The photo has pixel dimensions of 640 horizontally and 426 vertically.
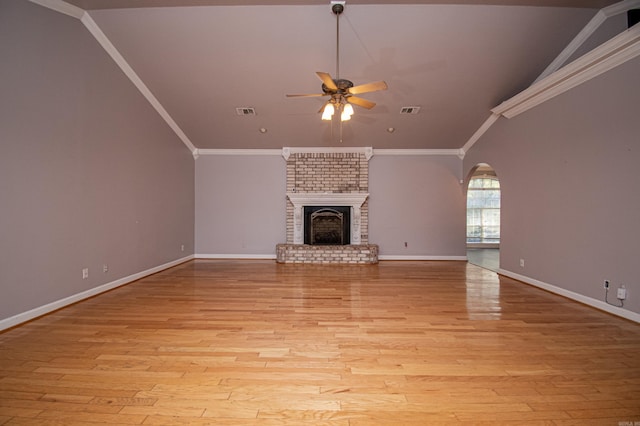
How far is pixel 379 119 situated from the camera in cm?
556

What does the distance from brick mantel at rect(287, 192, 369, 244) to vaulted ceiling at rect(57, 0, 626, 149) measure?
1824 millimetres

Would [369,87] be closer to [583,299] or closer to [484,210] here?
[583,299]

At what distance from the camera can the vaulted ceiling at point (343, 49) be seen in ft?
11.3

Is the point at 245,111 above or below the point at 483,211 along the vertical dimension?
above

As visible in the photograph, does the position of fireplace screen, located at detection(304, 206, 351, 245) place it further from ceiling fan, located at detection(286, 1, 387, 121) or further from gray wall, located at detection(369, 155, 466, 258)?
ceiling fan, located at detection(286, 1, 387, 121)

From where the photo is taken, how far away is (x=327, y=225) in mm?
6797

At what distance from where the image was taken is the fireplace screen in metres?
6.73

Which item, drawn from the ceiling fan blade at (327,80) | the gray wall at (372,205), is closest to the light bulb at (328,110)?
the ceiling fan blade at (327,80)

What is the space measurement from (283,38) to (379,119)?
98.1 inches

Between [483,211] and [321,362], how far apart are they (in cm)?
914

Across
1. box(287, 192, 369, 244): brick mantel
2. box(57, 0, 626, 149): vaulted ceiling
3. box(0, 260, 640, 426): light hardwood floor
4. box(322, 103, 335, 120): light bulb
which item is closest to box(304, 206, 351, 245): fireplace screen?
box(287, 192, 369, 244): brick mantel

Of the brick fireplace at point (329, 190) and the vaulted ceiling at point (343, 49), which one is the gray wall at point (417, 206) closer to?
the brick fireplace at point (329, 190)

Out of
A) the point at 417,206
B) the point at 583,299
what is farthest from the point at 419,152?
the point at 583,299

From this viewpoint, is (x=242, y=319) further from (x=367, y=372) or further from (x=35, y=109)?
(x=35, y=109)
